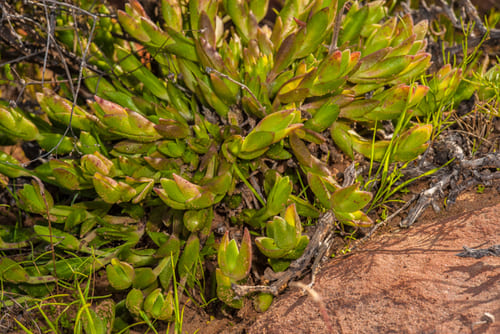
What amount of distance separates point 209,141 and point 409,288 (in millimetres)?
1132

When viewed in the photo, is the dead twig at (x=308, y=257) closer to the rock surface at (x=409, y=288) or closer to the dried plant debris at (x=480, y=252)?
the rock surface at (x=409, y=288)

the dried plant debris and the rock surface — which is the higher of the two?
the dried plant debris

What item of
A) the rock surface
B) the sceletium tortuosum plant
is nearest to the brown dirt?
the rock surface

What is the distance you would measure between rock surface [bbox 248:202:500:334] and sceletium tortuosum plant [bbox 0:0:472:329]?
160mm

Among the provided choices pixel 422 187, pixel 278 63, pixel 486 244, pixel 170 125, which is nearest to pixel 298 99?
pixel 278 63

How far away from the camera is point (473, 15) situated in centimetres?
270

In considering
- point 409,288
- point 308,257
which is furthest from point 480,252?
point 308,257

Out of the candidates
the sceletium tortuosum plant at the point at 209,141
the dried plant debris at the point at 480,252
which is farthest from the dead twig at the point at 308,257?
the dried plant debris at the point at 480,252

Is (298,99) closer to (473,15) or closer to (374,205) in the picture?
(374,205)

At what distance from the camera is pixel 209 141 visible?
221cm

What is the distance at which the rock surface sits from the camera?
4.77 feet

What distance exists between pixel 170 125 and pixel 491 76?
66.7 inches

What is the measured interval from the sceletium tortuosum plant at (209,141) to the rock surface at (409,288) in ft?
0.52

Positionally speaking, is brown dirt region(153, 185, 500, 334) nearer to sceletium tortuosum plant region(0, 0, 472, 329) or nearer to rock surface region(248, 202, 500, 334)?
rock surface region(248, 202, 500, 334)
